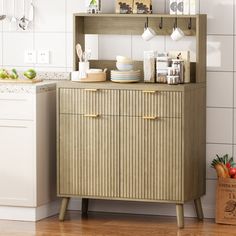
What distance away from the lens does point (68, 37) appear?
5.71 m

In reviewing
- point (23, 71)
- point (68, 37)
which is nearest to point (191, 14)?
point (68, 37)

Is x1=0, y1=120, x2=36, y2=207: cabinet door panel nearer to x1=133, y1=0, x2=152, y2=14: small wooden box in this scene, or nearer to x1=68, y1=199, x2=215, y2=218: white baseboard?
x1=68, y1=199, x2=215, y2=218: white baseboard

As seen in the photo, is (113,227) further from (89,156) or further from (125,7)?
(125,7)

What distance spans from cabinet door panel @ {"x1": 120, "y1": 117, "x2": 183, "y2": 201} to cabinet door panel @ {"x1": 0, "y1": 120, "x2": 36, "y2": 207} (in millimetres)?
560

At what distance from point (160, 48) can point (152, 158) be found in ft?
2.52

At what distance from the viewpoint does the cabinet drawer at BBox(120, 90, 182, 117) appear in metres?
5.08

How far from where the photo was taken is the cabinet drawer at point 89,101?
17.0 ft

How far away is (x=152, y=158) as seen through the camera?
5172 millimetres

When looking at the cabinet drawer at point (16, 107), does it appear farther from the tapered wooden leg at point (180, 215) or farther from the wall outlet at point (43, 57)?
the tapered wooden leg at point (180, 215)

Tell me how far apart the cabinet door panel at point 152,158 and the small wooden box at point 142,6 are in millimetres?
698

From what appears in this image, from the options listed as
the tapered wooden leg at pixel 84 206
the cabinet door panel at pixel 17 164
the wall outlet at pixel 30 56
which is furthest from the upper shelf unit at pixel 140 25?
the tapered wooden leg at pixel 84 206

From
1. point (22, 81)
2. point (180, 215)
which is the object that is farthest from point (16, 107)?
point (180, 215)

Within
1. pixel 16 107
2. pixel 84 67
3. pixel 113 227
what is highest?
pixel 84 67

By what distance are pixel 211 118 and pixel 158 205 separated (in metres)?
0.66
